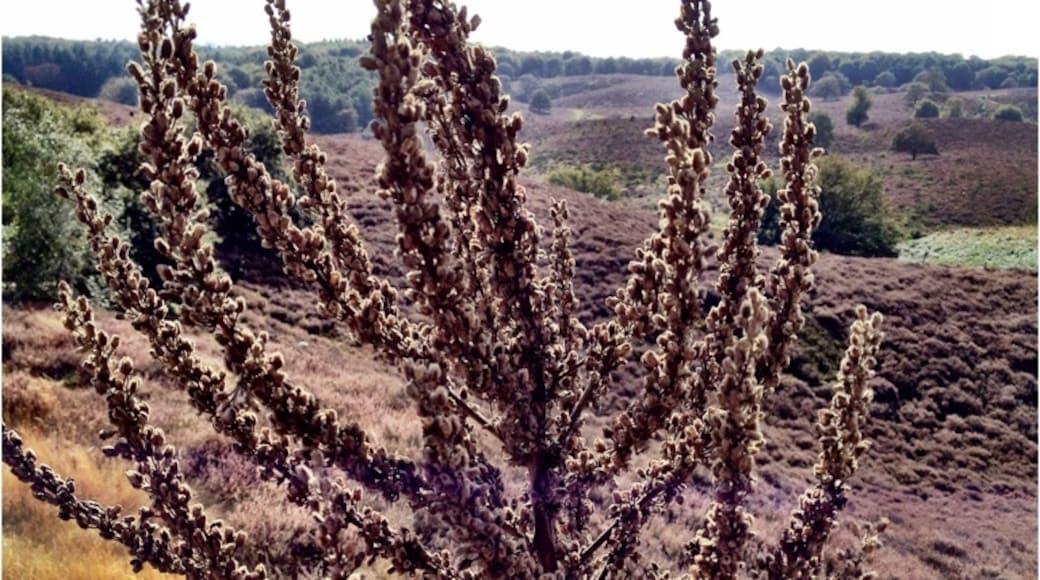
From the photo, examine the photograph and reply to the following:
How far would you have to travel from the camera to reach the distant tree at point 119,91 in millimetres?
137125

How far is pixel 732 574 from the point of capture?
262cm

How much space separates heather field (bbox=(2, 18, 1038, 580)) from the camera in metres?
8.12

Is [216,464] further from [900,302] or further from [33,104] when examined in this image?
[900,302]

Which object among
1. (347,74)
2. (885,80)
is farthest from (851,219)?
(347,74)

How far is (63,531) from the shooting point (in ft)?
22.4

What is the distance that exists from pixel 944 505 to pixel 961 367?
34.8 ft

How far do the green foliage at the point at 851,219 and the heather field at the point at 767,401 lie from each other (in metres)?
2.95

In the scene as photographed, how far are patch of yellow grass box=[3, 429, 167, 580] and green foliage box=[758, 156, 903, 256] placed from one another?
4619 cm

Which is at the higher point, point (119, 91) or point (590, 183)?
point (119, 91)

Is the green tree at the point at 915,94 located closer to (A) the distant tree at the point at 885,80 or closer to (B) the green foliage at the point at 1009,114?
(B) the green foliage at the point at 1009,114

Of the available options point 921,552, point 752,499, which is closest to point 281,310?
point 752,499

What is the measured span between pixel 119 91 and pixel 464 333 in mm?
165666

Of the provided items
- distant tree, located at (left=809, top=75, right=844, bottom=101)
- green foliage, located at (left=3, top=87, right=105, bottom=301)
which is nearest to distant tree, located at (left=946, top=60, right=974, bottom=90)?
distant tree, located at (left=809, top=75, right=844, bottom=101)

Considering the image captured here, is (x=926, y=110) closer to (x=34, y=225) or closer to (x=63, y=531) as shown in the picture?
(x=34, y=225)
